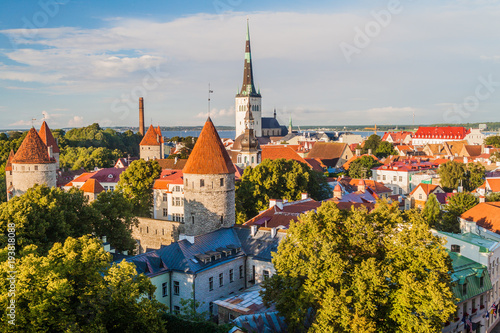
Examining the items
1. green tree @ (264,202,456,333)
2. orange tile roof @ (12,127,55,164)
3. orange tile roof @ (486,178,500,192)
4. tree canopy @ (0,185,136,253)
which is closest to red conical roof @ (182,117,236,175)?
tree canopy @ (0,185,136,253)

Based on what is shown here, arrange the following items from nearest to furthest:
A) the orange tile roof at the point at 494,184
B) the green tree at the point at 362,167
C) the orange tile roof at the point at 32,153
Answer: the orange tile roof at the point at 32,153, the orange tile roof at the point at 494,184, the green tree at the point at 362,167

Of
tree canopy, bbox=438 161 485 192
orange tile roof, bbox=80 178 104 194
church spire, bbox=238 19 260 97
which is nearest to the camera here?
orange tile roof, bbox=80 178 104 194

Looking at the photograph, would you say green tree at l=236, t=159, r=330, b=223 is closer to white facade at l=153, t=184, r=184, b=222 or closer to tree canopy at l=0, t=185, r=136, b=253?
white facade at l=153, t=184, r=184, b=222

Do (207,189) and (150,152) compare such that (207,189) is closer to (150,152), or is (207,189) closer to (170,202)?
(170,202)

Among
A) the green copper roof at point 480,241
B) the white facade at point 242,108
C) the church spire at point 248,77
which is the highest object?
the church spire at point 248,77

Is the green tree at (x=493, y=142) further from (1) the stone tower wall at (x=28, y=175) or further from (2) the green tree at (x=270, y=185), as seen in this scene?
(1) the stone tower wall at (x=28, y=175)

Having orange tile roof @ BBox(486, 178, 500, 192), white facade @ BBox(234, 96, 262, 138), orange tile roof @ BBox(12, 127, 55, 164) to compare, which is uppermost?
white facade @ BBox(234, 96, 262, 138)

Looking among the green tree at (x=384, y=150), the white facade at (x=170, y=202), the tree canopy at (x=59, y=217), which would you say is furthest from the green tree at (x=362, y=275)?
the green tree at (x=384, y=150)
